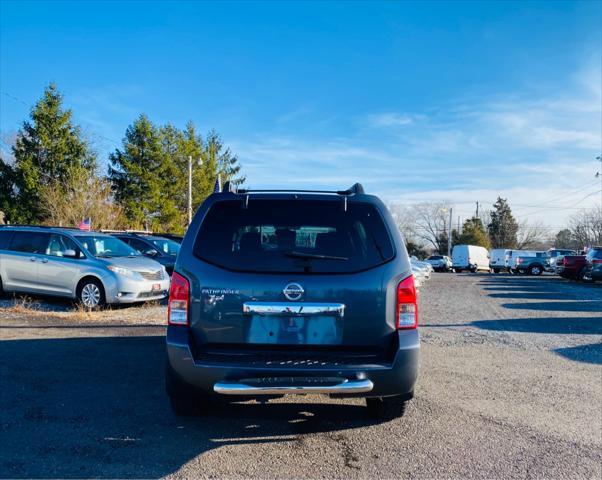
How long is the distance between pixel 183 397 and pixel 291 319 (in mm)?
1227

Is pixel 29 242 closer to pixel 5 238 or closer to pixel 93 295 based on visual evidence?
pixel 5 238

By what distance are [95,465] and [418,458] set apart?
2309mm

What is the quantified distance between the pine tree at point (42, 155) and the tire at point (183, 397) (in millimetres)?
29919

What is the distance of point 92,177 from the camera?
31.0 meters

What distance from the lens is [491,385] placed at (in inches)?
226

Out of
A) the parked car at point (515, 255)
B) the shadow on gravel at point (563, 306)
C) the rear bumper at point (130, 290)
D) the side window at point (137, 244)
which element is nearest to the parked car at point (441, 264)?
the parked car at point (515, 255)

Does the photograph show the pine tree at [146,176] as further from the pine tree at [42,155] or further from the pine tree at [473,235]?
the pine tree at [473,235]

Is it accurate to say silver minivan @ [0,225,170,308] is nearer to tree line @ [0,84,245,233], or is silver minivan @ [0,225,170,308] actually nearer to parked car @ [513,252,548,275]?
tree line @ [0,84,245,233]

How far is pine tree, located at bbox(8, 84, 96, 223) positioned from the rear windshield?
3016 cm

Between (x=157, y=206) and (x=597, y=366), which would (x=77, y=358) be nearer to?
(x=597, y=366)

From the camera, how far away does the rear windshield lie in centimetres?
379

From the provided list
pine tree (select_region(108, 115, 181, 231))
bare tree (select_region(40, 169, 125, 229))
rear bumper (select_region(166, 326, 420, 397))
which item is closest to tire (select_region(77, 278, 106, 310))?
rear bumper (select_region(166, 326, 420, 397))

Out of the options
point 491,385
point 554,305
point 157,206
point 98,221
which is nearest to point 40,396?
point 491,385

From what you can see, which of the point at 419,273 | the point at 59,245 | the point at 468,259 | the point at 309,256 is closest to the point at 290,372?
the point at 309,256
